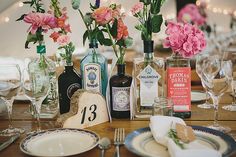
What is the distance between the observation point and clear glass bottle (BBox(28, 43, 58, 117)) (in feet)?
4.47

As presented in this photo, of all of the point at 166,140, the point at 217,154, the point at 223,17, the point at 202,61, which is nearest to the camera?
the point at 217,154

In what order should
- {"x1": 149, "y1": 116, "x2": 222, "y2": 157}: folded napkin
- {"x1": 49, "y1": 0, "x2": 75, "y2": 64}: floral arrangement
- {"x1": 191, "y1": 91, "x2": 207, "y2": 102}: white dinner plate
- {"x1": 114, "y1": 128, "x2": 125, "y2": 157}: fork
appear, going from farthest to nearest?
1. {"x1": 191, "y1": 91, "x2": 207, "y2": 102}: white dinner plate
2. {"x1": 49, "y1": 0, "x2": 75, "y2": 64}: floral arrangement
3. {"x1": 114, "y1": 128, "x2": 125, "y2": 157}: fork
4. {"x1": 149, "y1": 116, "x2": 222, "y2": 157}: folded napkin

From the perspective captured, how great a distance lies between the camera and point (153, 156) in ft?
2.91

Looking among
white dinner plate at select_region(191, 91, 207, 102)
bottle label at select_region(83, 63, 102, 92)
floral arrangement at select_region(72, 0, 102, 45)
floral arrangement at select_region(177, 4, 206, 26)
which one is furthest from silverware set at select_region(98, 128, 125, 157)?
floral arrangement at select_region(177, 4, 206, 26)

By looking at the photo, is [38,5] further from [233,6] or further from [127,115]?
[233,6]

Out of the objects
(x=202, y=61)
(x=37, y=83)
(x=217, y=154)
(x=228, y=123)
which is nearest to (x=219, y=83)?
(x=228, y=123)

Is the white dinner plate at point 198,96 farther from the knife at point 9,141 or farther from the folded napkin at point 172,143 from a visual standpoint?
the knife at point 9,141

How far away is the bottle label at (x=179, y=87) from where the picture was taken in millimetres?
1250

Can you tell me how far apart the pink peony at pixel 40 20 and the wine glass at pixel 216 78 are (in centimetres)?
54

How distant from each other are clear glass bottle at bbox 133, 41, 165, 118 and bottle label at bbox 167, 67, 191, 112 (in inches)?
1.2

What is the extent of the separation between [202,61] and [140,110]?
33 centimetres

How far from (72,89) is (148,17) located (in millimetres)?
361

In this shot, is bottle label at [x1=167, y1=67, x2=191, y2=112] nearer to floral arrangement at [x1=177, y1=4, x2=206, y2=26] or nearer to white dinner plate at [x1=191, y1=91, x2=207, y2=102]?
white dinner plate at [x1=191, y1=91, x2=207, y2=102]

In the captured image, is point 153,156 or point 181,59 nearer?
point 153,156
